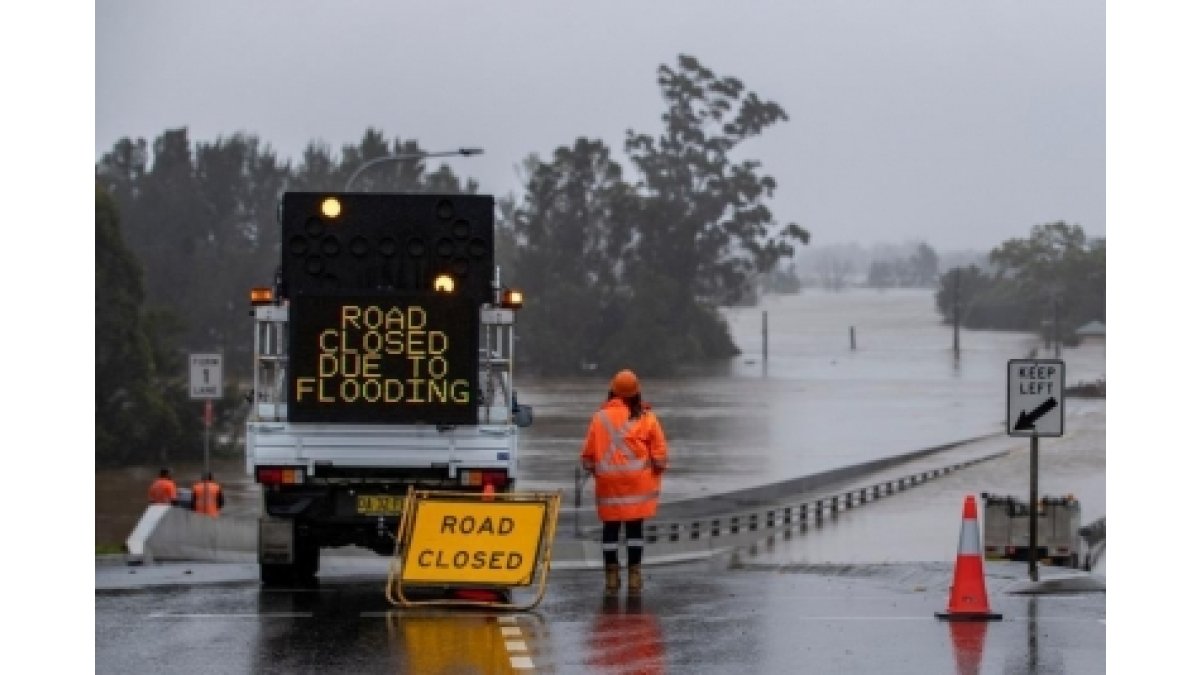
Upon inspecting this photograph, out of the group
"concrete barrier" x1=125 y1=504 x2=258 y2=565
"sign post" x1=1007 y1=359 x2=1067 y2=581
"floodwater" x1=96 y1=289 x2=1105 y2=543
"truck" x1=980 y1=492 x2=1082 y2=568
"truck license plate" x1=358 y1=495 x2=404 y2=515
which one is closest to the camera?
"truck license plate" x1=358 y1=495 x2=404 y2=515

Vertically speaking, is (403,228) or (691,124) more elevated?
(691,124)

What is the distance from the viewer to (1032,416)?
1962 centimetres

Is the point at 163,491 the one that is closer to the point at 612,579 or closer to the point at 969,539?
the point at 612,579

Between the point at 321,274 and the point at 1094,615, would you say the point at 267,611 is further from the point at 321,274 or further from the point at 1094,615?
the point at 1094,615

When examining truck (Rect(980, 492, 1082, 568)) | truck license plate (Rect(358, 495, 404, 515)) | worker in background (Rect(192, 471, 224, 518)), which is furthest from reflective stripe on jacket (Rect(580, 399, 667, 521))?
worker in background (Rect(192, 471, 224, 518))

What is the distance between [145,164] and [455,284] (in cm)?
12848

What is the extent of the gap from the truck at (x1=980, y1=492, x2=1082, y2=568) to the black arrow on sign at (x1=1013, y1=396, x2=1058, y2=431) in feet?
48.6

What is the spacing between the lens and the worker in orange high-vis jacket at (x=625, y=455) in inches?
653

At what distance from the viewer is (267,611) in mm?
15602

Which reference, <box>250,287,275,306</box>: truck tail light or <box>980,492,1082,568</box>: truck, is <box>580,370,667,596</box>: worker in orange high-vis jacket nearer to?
<box>250,287,275,306</box>: truck tail light

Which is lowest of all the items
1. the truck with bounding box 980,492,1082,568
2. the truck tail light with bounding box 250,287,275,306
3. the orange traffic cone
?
the truck with bounding box 980,492,1082,568

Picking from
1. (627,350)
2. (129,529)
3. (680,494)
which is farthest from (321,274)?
(627,350)

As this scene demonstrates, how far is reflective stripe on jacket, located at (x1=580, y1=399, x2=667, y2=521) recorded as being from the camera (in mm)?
16578

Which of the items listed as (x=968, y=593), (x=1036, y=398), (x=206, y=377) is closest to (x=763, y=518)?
(x=206, y=377)
